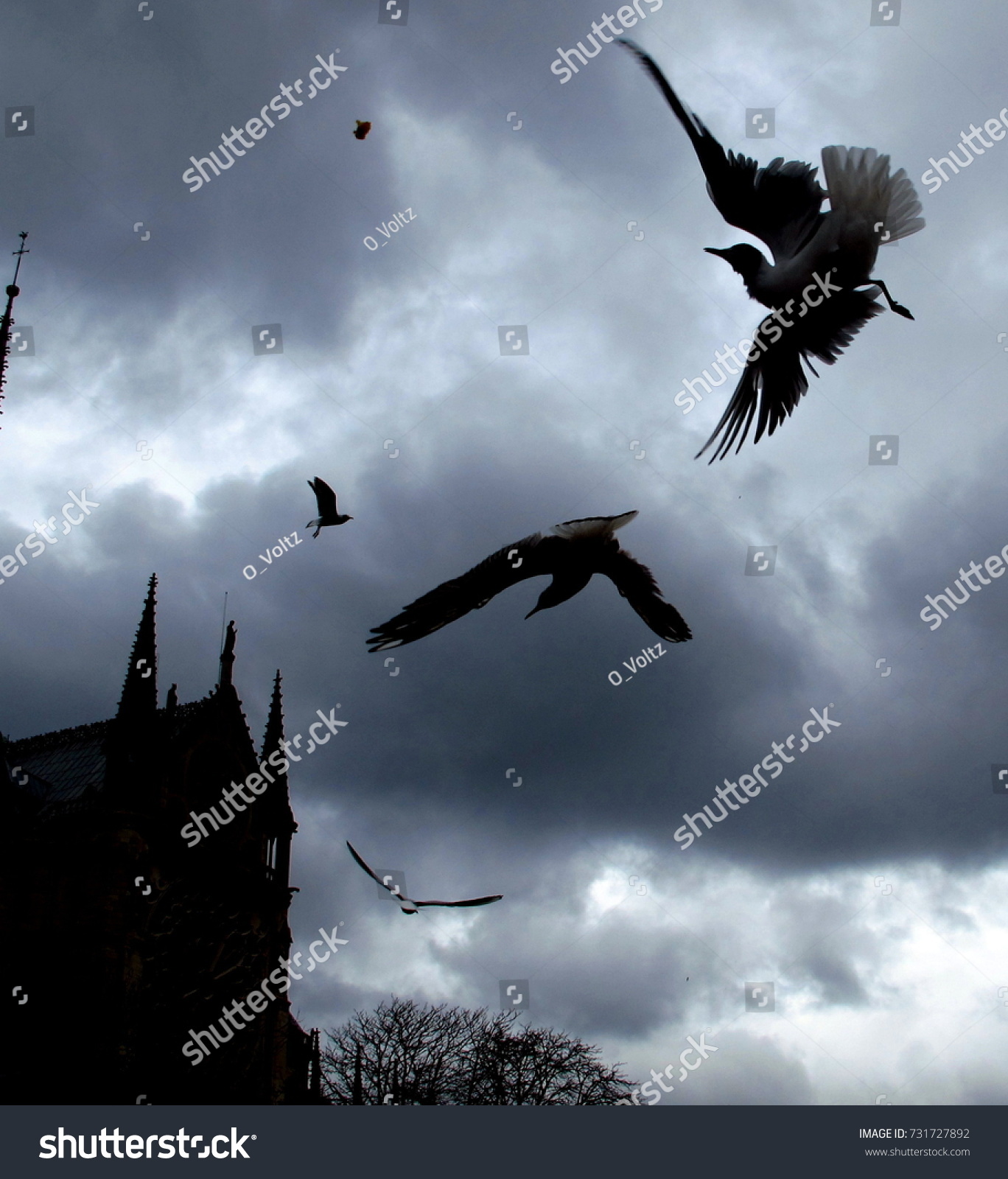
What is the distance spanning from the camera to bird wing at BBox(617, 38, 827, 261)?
801 centimetres

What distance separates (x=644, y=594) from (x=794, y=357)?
7.79ft

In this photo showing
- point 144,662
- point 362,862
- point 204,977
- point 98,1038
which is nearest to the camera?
point 362,862

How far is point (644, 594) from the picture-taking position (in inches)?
358

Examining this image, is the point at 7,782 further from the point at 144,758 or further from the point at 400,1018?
the point at 400,1018

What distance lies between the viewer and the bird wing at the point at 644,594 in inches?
353

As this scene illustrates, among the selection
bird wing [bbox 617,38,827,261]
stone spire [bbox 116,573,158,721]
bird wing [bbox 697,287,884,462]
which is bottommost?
bird wing [bbox 697,287,884,462]

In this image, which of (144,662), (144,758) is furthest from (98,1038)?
(144,662)

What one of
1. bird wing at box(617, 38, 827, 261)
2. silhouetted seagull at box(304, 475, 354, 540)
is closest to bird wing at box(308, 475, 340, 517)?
silhouetted seagull at box(304, 475, 354, 540)

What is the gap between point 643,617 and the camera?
9125mm

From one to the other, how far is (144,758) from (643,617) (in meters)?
33.8

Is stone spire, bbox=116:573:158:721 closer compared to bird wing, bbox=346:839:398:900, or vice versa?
bird wing, bbox=346:839:398:900

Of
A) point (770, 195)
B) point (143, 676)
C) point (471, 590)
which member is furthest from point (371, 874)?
point (143, 676)

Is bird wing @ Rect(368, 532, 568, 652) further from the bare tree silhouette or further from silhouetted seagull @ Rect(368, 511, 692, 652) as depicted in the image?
the bare tree silhouette

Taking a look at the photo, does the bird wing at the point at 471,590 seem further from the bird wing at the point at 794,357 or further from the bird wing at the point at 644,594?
the bird wing at the point at 794,357
